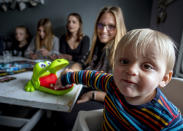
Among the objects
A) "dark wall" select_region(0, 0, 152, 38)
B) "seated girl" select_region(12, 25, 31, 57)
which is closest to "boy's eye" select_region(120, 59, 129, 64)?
"dark wall" select_region(0, 0, 152, 38)

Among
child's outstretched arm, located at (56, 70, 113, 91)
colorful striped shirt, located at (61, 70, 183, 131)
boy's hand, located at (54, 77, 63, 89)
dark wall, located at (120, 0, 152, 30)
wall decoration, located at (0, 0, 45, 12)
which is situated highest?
wall decoration, located at (0, 0, 45, 12)

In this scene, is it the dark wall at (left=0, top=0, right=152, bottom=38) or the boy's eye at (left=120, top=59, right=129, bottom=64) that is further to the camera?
the dark wall at (left=0, top=0, right=152, bottom=38)

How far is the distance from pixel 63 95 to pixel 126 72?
1.00 feet

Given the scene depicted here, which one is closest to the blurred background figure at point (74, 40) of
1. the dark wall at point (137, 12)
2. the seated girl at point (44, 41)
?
the seated girl at point (44, 41)

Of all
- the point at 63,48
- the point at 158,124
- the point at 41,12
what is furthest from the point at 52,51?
the point at 158,124

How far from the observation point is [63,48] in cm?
177

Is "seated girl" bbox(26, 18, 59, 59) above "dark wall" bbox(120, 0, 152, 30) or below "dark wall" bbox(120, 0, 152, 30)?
below

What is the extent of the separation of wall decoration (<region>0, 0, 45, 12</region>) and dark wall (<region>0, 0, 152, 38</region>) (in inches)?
2.3

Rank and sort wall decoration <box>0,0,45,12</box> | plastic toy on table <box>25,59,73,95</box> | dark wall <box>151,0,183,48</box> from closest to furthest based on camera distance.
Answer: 1. plastic toy on table <box>25,59,73,95</box>
2. dark wall <box>151,0,183,48</box>
3. wall decoration <box>0,0,45,12</box>

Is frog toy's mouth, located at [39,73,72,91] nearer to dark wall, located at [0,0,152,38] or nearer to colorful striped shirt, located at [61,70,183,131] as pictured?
colorful striped shirt, located at [61,70,183,131]

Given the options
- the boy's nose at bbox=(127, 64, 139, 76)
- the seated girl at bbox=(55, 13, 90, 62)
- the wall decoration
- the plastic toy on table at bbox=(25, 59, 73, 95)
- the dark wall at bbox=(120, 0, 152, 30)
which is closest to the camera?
the boy's nose at bbox=(127, 64, 139, 76)

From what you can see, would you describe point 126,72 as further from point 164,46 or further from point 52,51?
point 52,51

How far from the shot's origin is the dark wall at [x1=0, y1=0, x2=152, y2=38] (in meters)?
1.96

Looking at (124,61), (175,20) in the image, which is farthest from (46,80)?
(175,20)
